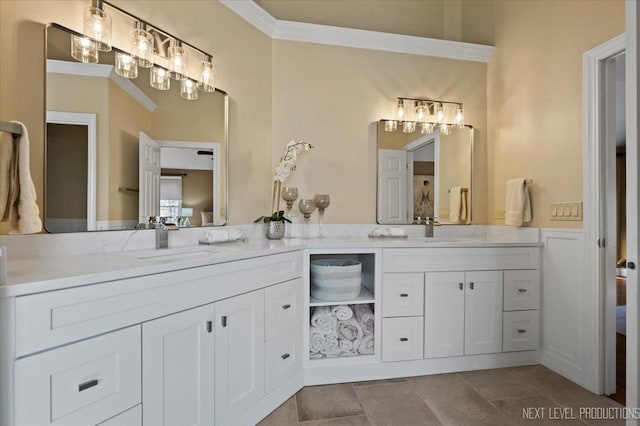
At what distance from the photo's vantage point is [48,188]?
54.6 inches

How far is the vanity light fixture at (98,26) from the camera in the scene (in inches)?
57.9

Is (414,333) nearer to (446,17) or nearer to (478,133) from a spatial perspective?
(478,133)

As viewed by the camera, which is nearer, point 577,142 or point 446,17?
point 577,142

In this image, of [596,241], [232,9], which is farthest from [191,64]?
[596,241]

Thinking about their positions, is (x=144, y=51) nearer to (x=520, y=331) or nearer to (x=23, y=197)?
(x=23, y=197)

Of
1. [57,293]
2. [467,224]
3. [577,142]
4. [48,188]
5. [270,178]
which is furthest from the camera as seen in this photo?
[467,224]

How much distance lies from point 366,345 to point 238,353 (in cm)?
97

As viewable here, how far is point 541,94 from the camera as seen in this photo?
7.86 ft

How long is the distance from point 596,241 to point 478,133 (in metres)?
1.36

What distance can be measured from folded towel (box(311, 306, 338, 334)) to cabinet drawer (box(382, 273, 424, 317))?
0.35 m

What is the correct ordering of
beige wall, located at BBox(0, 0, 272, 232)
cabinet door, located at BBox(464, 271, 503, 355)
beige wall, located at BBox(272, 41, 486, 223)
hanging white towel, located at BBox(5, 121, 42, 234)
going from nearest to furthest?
hanging white towel, located at BBox(5, 121, 42, 234) < beige wall, located at BBox(0, 0, 272, 232) < cabinet door, located at BBox(464, 271, 503, 355) < beige wall, located at BBox(272, 41, 486, 223)

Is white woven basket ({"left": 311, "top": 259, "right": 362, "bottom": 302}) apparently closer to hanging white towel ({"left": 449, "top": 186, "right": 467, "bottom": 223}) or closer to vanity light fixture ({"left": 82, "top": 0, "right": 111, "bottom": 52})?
hanging white towel ({"left": 449, "top": 186, "right": 467, "bottom": 223})

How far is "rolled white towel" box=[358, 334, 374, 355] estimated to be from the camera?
2160 millimetres

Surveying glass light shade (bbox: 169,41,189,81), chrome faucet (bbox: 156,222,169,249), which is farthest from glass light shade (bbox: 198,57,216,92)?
chrome faucet (bbox: 156,222,169,249)
